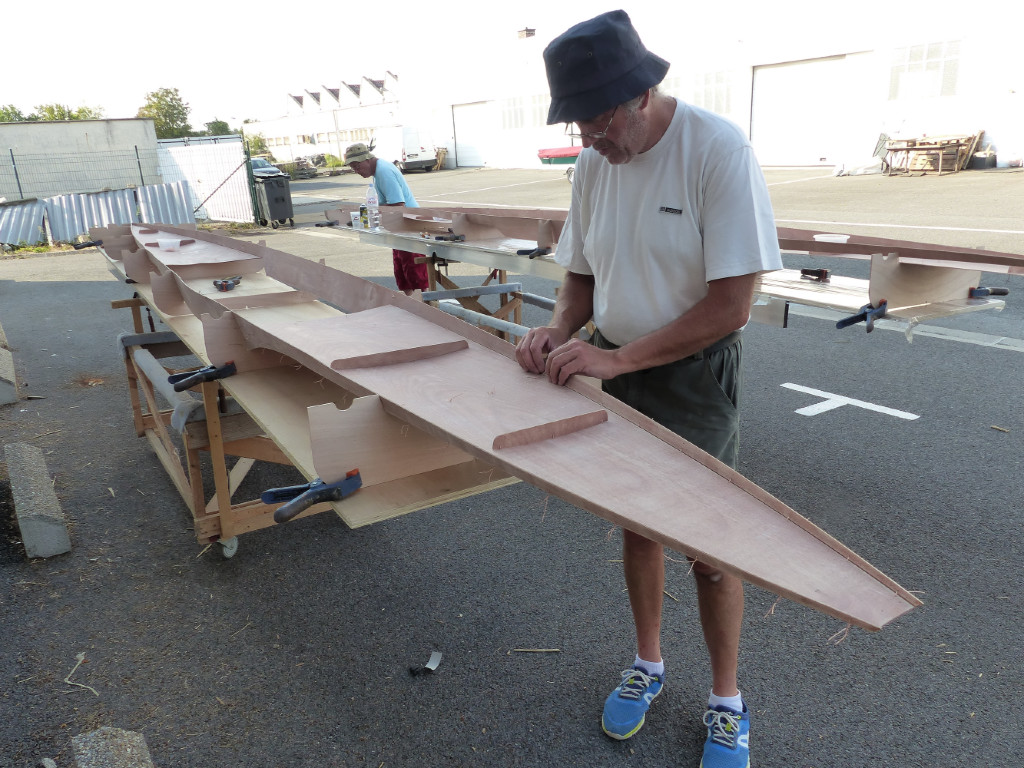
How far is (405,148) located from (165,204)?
2596cm

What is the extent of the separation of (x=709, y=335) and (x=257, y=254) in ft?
11.8

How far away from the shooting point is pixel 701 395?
198 cm

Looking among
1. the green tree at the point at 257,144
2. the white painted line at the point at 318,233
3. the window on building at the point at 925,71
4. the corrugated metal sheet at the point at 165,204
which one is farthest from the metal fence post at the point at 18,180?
the green tree at the point at 257,144

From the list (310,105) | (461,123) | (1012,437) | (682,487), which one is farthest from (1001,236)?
(310,105)

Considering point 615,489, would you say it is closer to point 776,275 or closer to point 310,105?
point 776,275

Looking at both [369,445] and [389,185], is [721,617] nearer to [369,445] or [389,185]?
[369,445]

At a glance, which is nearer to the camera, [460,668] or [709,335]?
[709,335]

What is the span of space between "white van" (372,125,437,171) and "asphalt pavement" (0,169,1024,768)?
32327 millimetres

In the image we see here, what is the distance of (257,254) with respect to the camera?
4.63m

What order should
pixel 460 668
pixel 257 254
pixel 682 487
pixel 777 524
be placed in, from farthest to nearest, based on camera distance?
1. pixel 257 254
2. pixel 460 668
3. pixel 682 487
4. pixel 777 524

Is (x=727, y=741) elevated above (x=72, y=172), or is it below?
below

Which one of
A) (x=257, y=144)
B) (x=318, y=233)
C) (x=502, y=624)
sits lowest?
(x=502, y=624)

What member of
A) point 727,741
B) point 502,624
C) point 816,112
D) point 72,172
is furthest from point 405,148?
point 727,741

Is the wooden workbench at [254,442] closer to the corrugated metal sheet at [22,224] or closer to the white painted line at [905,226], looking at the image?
the white painted line at [905,226]
